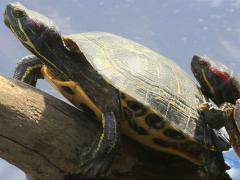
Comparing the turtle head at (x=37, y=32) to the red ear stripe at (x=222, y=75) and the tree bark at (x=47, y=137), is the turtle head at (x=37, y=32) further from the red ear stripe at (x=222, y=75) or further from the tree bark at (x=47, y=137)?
the red ear stripe at (x=222, y=75)

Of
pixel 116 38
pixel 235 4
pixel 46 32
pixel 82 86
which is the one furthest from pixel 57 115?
pixel 235 4

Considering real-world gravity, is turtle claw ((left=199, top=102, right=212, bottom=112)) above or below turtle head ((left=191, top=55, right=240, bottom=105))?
below

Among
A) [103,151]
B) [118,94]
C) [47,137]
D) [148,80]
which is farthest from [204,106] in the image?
[47,137]

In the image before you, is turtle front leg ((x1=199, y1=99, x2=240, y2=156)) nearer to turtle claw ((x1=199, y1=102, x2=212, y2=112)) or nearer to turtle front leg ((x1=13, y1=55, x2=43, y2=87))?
turtle claw ((x1=199, y1=102, x2=212, y2=112))

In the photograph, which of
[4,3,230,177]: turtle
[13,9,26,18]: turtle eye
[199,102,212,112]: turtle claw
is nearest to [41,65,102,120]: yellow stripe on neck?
[4,3,230,177]: turtle

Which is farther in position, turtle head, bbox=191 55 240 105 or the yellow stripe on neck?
turtle head, bbox=191 55 240 105

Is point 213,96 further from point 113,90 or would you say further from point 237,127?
point 113,90
